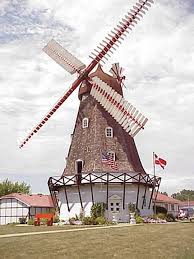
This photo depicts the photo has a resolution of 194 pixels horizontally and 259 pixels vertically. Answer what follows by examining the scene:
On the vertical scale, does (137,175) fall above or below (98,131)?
below

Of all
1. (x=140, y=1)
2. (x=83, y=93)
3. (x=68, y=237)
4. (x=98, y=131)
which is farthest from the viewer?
(x=83, y=93)

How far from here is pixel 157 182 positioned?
3959 centimetres

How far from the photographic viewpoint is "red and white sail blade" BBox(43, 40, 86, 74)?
41188 millimetres

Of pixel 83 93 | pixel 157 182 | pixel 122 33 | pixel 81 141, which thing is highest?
pixel 122 33

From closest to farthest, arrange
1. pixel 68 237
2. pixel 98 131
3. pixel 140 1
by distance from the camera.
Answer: pixel 68 237 < pixel 140 1 < pixel 98 131

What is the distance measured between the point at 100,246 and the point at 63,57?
27188 mm

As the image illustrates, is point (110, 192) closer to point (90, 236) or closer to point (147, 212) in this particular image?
point (147, 212)

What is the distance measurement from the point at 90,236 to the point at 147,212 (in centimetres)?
1909

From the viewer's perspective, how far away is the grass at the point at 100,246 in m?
16.0

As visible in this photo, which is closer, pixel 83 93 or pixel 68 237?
pixel 68 237

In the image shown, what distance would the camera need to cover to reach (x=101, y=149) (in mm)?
38344

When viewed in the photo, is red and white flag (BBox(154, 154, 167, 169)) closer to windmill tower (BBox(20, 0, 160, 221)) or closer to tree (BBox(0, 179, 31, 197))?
windmill tower (BBox(20, 0, 160, 221))

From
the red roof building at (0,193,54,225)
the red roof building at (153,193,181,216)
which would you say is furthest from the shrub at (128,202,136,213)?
the red roof building at (153,193,181,216)

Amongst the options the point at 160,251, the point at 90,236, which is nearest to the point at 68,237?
the point at 90,236
